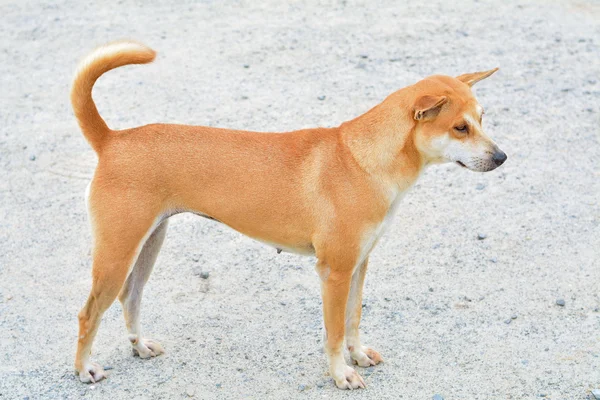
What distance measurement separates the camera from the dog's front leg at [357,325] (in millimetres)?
5297

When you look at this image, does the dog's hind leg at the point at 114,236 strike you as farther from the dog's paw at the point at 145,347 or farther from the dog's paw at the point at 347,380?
the dog's paw at the point at 347,380

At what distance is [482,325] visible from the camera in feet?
19.1

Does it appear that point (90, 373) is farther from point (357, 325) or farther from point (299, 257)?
point (299, 257)

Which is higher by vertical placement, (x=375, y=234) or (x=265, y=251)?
(x=375, y=234)

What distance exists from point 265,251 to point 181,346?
1.35m

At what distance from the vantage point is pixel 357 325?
540cm

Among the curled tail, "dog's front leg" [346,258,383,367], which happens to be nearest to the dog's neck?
"dog's front leg" [346,258,383,367]

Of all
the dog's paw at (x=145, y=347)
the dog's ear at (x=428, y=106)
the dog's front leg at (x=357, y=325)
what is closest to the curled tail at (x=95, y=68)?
the dog's paw at (x=145, y=347)

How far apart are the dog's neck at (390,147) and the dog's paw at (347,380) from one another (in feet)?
4.05

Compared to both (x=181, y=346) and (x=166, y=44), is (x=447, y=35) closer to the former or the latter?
(x=166, y=44)

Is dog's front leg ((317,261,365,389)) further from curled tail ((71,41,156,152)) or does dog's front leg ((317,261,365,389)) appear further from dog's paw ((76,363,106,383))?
curled tail ((71,41,156,152))

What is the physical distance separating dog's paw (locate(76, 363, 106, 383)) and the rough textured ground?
0.05 meters

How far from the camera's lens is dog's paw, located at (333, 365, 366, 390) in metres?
5.20

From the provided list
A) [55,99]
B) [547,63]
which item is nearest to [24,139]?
[55,99]
